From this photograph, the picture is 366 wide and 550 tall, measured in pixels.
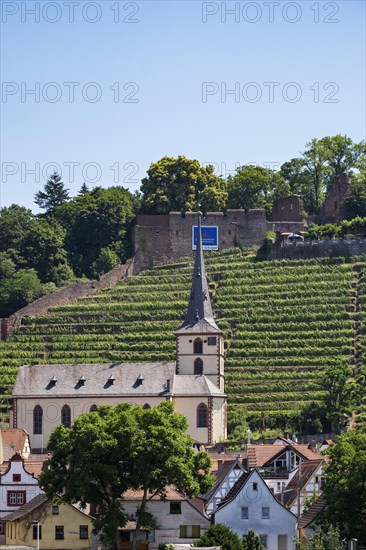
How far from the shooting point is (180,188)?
15312 cm

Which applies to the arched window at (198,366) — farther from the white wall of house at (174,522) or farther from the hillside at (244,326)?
the white wall of house at (174,522)

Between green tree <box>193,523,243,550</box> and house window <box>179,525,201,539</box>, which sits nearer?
green tree <box>193,523,243,550</box>

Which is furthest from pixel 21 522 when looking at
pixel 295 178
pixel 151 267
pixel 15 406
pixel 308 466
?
pixel 295 178

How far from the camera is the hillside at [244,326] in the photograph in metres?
126

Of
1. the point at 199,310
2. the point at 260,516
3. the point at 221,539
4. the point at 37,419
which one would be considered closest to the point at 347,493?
the point at 260,516

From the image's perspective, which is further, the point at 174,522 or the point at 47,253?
the point at 47,253

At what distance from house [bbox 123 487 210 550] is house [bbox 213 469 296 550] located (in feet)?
6.44

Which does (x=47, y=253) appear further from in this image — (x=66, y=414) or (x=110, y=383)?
(x=66, y=414)

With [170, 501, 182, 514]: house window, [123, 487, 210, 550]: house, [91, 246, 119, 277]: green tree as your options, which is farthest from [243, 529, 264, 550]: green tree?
[91, 246, 119, 277]: green tree

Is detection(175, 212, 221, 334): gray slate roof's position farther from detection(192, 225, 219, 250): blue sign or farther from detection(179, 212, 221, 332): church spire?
detection(192, 225, 219, 250): blue sign

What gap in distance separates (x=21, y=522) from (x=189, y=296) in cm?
5279

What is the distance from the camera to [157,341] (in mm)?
132125

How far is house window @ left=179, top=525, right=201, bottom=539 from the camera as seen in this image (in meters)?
84.8

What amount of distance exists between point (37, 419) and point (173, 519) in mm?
36269
